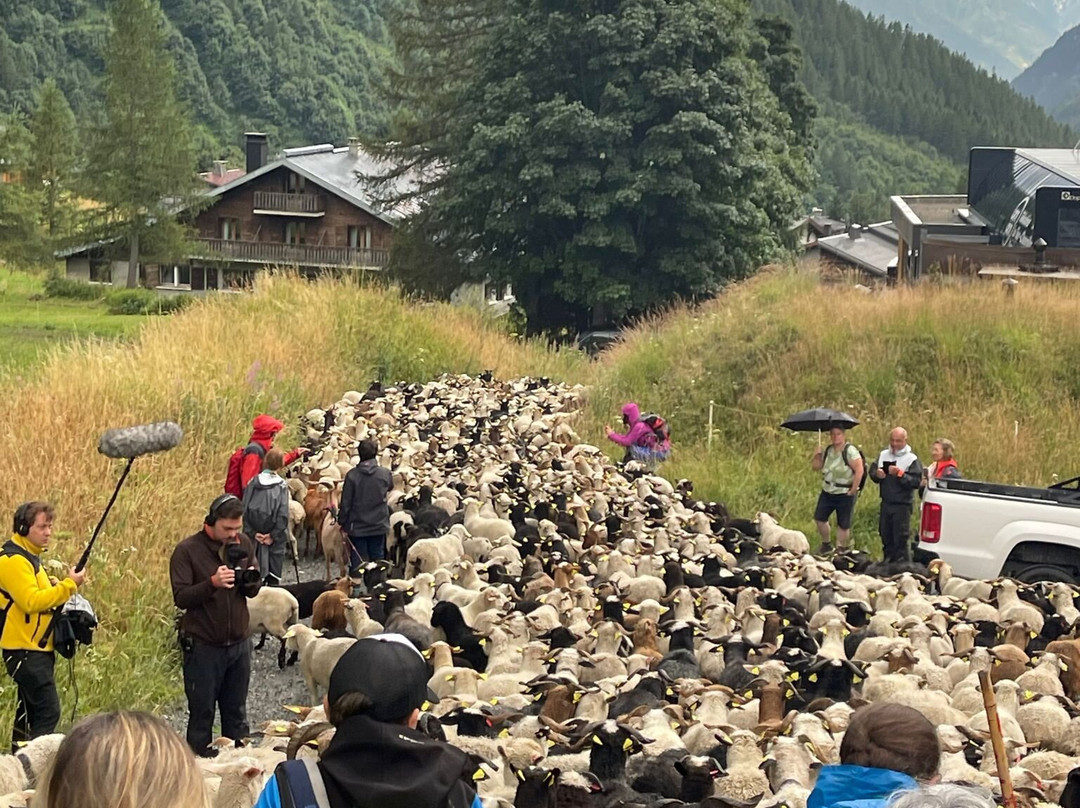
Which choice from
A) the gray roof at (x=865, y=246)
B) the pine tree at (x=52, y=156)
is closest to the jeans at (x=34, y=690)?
the gray roof at (x=865, y=246)

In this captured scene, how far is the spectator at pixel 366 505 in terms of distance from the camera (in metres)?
13.9

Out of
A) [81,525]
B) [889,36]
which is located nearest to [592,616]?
[81,525]

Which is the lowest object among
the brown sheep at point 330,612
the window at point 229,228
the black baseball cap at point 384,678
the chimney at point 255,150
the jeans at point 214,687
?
the window at point 229,228

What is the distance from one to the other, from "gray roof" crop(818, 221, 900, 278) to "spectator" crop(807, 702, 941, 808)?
65904 mm

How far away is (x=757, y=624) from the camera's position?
12102 millimetres

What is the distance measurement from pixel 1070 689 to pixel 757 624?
2514mm

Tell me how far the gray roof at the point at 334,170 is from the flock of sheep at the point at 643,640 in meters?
42.1

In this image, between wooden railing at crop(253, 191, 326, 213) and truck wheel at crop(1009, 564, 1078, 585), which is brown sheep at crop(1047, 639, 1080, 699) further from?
wooden railing at crop(253, 191, 326, 213)

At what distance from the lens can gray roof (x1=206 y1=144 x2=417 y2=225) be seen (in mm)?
61250

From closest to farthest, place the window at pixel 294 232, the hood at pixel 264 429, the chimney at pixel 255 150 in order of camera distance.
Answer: the hood at pixel 264 429
the window at pixel 294 232
the chimney at pixel 255 150

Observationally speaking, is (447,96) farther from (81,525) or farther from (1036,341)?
(81,525)

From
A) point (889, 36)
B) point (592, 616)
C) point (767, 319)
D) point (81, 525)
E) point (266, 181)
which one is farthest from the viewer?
point (889, 36)

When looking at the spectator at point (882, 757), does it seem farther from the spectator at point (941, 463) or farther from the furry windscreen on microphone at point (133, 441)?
the spectator at point (941, 463)

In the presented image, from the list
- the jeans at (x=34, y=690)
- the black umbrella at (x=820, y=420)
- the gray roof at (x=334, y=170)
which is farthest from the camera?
the gray roof at (x=334, y=170)
